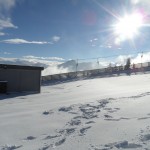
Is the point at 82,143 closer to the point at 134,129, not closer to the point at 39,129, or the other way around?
the point at 134,129

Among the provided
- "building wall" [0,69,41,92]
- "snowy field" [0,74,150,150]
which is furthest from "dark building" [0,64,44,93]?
"snowy field" [0,74,150,150]

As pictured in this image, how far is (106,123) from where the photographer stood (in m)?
9.30

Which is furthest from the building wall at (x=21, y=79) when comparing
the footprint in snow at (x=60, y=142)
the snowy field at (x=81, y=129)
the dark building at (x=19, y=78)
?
the footprint in snow at (x=60, y=142)

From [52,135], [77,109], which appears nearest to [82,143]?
[52,135]

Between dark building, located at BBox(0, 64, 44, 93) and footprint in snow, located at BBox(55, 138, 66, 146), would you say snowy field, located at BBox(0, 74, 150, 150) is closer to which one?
footprint in snow, located at BBox(55, 138, 66, 146)

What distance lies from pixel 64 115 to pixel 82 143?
394 centimetres

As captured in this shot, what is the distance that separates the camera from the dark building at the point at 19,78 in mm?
23834

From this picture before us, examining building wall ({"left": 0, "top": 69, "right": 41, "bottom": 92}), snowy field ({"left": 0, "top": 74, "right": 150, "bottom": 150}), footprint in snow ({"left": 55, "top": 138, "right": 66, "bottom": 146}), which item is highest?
building wall ({"left": 0, "top": 69, "right": 41, "bottom": 92})

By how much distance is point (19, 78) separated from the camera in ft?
81.8

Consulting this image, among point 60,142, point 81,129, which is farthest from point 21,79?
point 60,142

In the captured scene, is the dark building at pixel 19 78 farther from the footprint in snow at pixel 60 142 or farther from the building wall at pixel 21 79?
the footprint in snow at pixel 60 142

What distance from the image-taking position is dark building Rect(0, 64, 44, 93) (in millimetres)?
23834

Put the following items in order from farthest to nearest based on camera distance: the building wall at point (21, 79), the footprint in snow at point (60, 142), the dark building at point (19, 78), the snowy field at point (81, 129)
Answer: the building wall at point (21, 79), the dark building at point (19, 78), the footprint in snow at point (60, 142), the snowy field at point (81, 129)

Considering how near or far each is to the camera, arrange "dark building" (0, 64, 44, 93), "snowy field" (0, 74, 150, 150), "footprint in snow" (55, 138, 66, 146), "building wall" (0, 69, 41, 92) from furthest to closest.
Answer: "building wall" (0, 69, 41, 92), "dark building" (0, 64, 44, 93), "footprint in snow" (55, 138, 66, 146), "snowy field" (0, 74, 150, 150)
